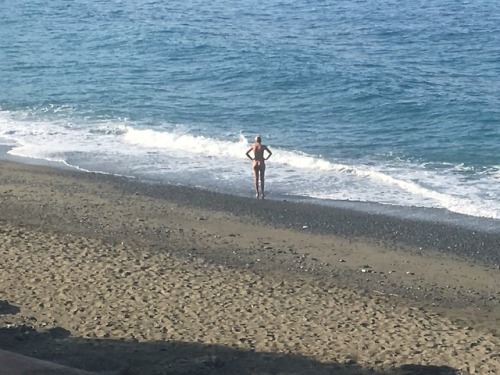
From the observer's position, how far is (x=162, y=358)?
10.6 meters

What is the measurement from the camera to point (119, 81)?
111ft

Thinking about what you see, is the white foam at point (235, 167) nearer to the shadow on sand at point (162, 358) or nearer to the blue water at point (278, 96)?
the blue water at point (278, 96)

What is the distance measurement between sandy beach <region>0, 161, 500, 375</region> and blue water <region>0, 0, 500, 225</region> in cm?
245

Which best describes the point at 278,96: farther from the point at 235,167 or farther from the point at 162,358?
the point at 162,358

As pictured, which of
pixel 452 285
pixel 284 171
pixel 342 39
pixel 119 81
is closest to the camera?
pixel 452 285

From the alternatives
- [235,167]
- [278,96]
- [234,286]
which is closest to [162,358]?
[234,286]

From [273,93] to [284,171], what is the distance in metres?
9.13

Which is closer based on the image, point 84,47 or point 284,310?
point 284,310

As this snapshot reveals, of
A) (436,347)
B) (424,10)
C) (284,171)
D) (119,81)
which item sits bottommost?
(436,347)

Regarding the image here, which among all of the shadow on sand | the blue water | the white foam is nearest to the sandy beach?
the shadow on sand

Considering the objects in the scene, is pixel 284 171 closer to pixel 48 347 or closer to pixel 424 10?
pixel 48 347

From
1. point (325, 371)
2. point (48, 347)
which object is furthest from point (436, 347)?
point (48, 347)

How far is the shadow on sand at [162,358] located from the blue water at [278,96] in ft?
28.3

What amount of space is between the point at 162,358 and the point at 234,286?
2.96 metres
